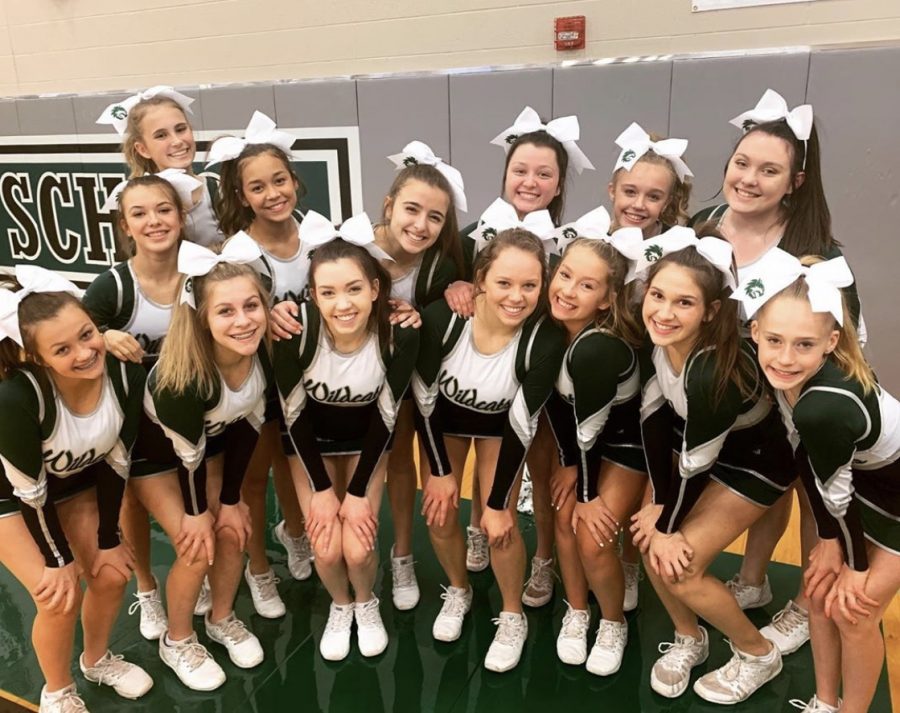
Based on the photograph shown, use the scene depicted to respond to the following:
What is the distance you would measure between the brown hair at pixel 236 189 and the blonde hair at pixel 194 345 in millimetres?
531

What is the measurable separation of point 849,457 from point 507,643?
4.01 ft

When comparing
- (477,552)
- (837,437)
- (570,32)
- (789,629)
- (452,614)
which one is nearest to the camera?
(837,437)

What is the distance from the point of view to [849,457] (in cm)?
168

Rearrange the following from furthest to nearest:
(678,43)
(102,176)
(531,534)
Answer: (102,176) → (678,43) → (531,534)

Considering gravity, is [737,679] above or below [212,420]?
below

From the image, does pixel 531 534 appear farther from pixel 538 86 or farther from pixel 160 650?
pixel 538 86

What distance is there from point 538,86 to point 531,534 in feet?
7.61

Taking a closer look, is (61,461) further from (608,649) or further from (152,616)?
(608,649)

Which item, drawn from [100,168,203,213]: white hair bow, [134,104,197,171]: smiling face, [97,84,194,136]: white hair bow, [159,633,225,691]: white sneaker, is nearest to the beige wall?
[97,84,194,136]: white hair bow

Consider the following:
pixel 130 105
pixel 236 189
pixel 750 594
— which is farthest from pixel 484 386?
pixel 130 105

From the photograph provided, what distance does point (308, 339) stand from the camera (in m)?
2.19

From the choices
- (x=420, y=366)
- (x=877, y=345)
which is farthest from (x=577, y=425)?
(x=877, y=345)

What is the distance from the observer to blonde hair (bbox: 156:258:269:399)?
2018mm

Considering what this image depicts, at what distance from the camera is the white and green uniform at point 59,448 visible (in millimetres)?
1823
